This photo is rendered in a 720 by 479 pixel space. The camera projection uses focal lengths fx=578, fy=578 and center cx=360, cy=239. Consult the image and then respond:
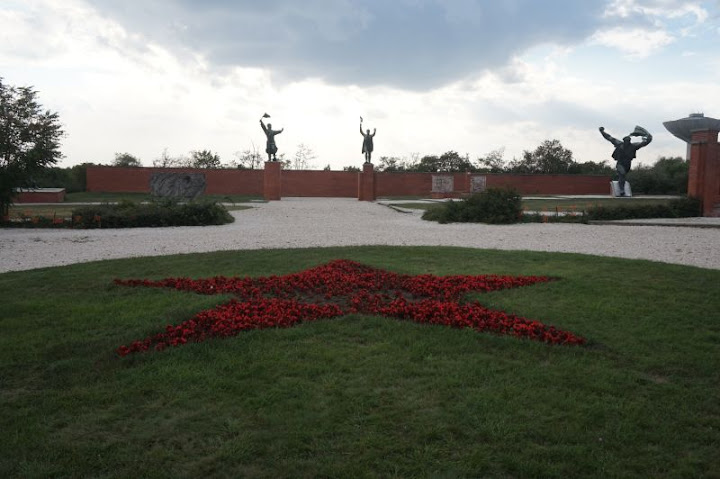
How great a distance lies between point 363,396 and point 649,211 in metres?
17.9

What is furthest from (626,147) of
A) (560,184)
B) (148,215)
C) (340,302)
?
(340,302)

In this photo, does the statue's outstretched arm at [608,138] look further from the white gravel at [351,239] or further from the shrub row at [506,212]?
the white gravel at [351,239]

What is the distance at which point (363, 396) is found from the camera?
362 centimetres

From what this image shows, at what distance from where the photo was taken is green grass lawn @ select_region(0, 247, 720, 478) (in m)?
2.87

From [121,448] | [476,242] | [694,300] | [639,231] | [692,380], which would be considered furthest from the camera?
[639,231]

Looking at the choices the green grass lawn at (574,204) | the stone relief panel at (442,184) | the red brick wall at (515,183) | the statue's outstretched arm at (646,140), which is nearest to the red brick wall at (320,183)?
the red brick wall at (515,183)

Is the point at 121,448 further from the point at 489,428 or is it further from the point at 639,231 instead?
the point at 639,231

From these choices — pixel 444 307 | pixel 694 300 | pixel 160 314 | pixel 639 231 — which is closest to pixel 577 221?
pixel 639 231

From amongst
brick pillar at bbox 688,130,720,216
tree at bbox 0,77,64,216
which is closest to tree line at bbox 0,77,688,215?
tree at bbox 0,77,64,216

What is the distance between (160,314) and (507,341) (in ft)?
10.6

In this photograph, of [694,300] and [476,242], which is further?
[476,242]

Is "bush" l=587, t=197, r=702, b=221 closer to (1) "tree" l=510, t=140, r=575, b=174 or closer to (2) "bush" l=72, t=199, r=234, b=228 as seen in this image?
(2) "bush" l=72, t=199, r=234, b=228

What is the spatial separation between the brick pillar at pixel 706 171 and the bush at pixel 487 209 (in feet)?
22.1

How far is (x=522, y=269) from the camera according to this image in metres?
8.27
